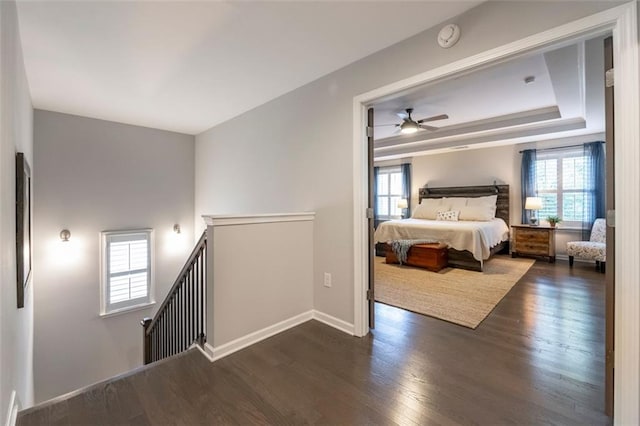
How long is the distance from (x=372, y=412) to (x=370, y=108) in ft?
7.64

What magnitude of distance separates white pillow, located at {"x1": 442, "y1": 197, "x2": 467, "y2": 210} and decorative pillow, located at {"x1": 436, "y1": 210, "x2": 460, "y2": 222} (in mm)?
161

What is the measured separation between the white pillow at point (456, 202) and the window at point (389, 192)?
145 cm

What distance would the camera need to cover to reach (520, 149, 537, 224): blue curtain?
19.0ft

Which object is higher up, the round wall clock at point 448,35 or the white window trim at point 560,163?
the round wall clock at point 448,35

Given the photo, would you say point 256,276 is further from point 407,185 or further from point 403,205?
point 407,185

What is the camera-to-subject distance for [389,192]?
322 inches

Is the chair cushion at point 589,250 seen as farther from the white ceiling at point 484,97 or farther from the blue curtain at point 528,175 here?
the white ceiling at point 484,97

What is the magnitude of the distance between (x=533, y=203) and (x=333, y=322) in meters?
5.11

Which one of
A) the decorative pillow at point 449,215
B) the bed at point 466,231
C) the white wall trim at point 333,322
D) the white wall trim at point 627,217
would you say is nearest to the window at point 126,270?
the white wall trim at point 333,322

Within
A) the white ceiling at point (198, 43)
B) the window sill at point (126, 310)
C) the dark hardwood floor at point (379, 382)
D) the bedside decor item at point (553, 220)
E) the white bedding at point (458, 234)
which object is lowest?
the window sill at point (126, 310)

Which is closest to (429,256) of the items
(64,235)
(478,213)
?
(478,213)

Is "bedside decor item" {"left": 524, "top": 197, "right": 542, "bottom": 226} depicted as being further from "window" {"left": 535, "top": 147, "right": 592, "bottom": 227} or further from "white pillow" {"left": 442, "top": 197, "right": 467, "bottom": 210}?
"white pillow" {"left": 442, "top": 197, "right": 467, "bottom": 210}

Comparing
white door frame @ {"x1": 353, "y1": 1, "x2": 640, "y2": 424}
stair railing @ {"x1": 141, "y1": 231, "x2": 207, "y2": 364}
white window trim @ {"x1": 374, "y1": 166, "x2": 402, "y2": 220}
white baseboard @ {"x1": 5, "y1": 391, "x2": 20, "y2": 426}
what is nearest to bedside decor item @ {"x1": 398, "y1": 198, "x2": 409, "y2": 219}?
white window trim @ {"x1": 374, "y1": 166, "x2": 402, "y2": 220}

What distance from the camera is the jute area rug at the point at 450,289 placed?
2957mm
